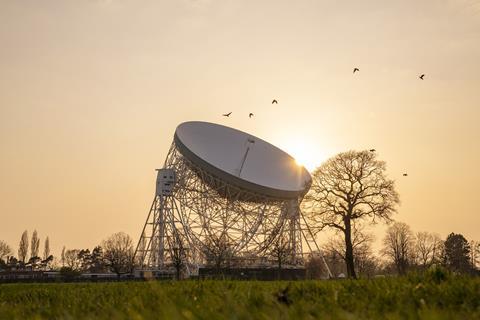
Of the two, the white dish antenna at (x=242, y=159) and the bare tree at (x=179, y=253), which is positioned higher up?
the white dish antenna at (x=242, y=159)

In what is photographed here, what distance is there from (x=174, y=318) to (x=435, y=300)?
3635mm

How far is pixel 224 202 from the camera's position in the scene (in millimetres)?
55812

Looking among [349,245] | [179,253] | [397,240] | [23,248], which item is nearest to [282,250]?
[179,253]

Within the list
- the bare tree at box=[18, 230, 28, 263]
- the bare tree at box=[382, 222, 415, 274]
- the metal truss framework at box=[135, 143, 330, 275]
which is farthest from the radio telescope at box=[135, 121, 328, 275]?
the bare tree at box=[18, 230, 28, 263]

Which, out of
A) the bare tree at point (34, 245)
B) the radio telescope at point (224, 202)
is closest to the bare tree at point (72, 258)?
the bare tree at point (34, 245)

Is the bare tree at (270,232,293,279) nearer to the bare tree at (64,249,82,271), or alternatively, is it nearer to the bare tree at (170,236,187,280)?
the bare tree at (170,236,187,280)

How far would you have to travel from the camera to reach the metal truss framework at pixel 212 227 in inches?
2206

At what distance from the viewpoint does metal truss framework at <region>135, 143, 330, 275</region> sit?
56.0m

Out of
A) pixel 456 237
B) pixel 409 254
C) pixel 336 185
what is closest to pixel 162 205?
pixel 336 185

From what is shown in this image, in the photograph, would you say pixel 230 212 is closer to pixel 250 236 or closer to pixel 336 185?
pixel 250 236

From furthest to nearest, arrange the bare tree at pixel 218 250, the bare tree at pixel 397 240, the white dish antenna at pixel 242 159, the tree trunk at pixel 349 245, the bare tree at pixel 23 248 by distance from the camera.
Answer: the bare tree at pixel 23 248, the bare tree at pixel 397 240, the bare tree at pixel 218 250, the white dish antenna at pixel 242 159, the tree trunk at pixel 349 245

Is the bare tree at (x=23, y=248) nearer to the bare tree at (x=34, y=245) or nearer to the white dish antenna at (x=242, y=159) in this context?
the bare tree at (x=34, y=245)

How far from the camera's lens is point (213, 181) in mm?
51750

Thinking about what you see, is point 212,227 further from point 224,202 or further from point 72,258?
point 72,258
